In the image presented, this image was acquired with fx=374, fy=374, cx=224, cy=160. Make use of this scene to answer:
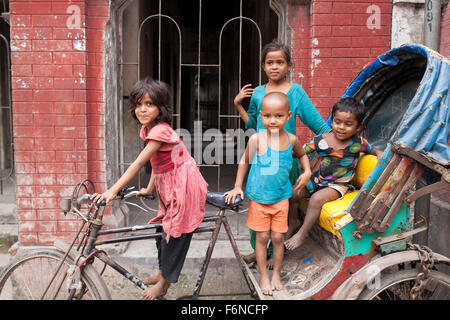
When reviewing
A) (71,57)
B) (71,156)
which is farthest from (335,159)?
(71,57)

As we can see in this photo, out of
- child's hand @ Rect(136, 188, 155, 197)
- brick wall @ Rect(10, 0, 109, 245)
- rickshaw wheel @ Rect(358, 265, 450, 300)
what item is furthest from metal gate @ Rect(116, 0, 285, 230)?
rickshaw wheel @ Rect(358, 265, 450, 300)

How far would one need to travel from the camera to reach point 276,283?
8.66 feet

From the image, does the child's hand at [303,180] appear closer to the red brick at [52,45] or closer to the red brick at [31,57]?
the red brick at [52,45]

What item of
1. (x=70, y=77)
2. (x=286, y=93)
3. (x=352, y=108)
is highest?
(x=70, y=77)

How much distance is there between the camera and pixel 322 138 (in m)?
2.89

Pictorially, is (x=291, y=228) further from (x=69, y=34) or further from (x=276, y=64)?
(x=69, y=34)

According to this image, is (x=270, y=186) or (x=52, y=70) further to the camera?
(x=52, y=70)

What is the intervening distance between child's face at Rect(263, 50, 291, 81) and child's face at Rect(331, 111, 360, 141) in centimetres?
52

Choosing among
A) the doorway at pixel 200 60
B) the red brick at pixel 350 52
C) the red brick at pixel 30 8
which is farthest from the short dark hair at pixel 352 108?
the red brick at pixel 30 8

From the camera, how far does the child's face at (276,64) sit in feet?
9.17

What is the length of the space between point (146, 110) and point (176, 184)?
537mm

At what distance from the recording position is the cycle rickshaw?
2.19 m

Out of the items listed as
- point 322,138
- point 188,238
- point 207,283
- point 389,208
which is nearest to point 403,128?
point 389,208
